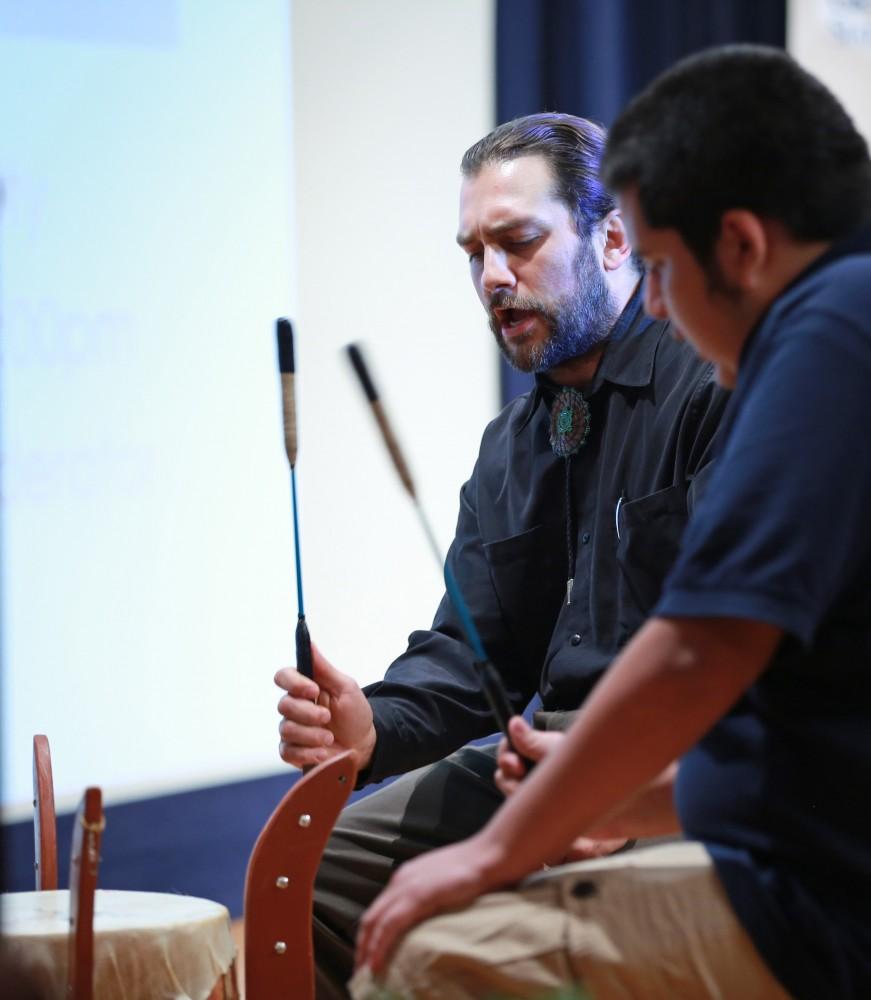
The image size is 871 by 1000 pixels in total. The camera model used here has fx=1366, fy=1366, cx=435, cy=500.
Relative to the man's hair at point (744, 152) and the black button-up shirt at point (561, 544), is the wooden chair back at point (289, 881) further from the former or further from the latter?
the man's hair at point (744, 152)

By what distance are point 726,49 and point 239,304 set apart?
1.97 meters

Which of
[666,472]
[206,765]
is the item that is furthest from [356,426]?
[666,472]

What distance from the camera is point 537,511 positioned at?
201 cm

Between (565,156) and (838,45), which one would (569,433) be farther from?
(838,45)

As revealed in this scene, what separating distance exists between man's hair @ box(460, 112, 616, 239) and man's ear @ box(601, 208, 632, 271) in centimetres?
1

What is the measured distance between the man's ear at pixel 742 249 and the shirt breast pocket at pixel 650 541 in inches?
27.7

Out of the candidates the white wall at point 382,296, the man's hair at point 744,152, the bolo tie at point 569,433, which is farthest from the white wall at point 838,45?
the man's hair at point 744,152

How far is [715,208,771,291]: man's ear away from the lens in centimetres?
105

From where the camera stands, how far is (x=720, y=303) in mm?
1100

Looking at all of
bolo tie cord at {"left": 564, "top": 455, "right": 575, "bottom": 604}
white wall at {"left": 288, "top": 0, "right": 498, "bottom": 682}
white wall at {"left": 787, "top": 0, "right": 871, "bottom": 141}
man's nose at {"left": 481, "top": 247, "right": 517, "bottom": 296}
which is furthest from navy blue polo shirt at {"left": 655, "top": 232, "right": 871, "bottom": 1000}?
white wall at {"left": 787, "top": 0, "right": 871, "bottom": 141}

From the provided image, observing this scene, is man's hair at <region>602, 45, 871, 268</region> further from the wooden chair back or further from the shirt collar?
the shirt collar

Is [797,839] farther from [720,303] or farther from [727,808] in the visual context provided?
[720,303]

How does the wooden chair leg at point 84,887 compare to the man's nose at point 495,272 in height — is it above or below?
below

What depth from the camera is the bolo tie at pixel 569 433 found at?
6.40 ft
